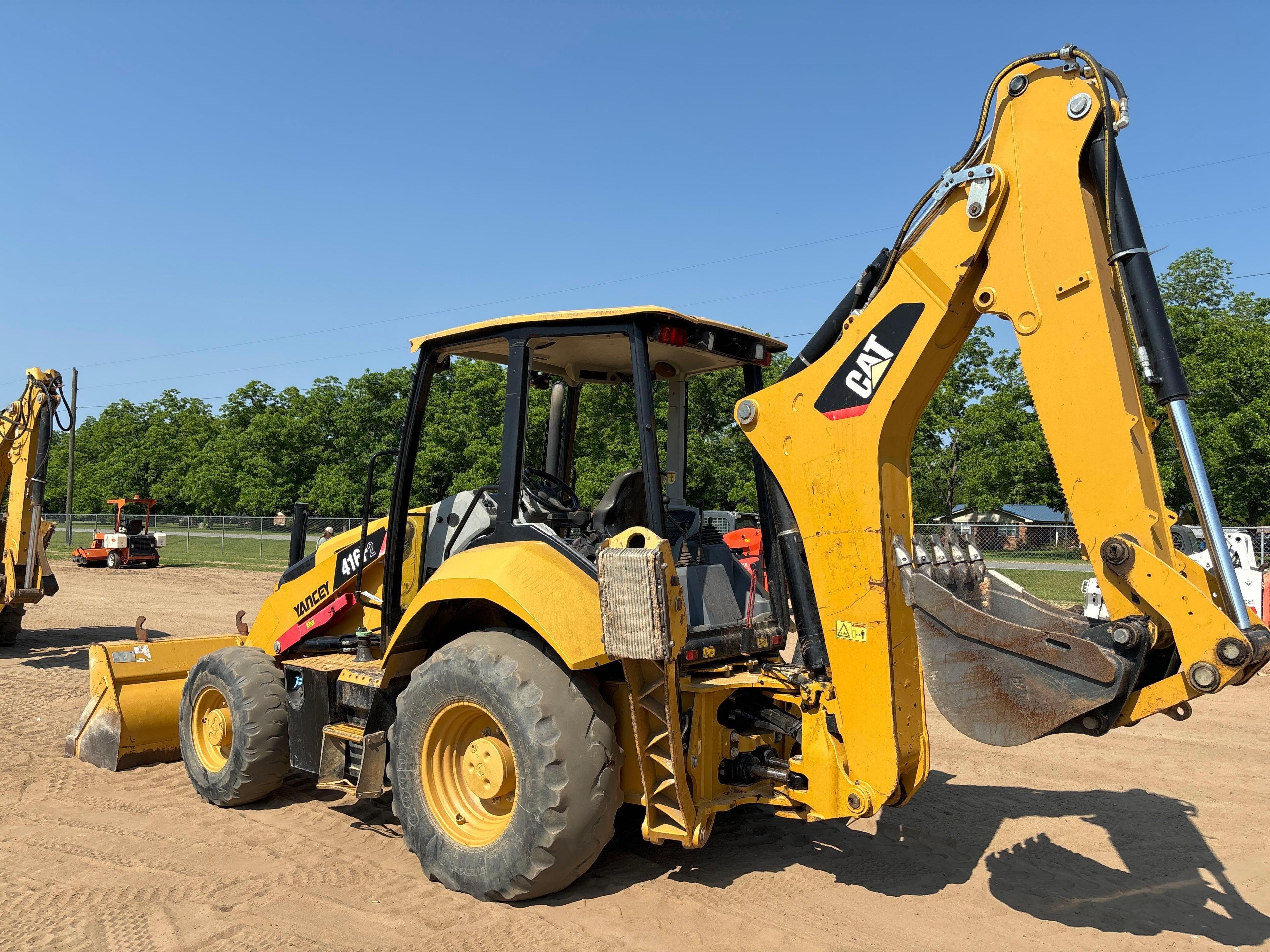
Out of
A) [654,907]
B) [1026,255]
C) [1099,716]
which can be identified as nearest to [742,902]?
[654,907]

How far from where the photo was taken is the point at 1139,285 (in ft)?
11.3

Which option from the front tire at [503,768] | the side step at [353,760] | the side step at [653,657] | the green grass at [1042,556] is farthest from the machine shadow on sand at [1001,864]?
the green grass at [1042,556]

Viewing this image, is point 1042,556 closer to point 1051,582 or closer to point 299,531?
point 1051,582

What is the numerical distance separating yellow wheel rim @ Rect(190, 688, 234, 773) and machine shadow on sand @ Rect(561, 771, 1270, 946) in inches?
104

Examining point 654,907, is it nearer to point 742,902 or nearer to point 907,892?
point 742,902

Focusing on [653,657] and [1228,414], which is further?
[1228,414]

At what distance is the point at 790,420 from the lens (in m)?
4.14

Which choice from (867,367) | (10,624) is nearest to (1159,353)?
(867,367)

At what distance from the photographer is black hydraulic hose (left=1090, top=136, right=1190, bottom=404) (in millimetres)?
3373

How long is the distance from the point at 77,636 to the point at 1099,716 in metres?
14.5

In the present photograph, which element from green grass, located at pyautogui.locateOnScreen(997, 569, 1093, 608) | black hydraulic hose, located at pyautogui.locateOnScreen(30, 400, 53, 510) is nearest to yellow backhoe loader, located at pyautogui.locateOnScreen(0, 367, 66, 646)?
black hydraulic hose, located at pyautogui.locateOnScreen(30, 400, 53, 510)

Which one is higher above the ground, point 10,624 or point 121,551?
point 121,551

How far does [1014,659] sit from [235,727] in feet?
15.1

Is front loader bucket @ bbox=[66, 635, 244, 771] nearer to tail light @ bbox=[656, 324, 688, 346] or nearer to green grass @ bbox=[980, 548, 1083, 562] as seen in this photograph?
tail light @ bbox=[656, 324, 688, 346]
